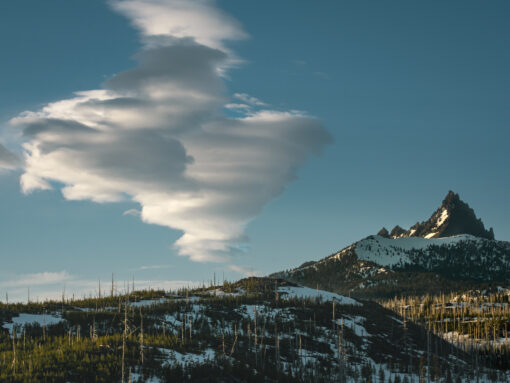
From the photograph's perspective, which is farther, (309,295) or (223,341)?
(309,295)

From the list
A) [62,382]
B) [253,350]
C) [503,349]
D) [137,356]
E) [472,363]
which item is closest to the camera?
[62,382]

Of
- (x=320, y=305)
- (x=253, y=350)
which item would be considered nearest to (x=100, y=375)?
(x=253, y=350)

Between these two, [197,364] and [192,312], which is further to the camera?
[192,312]

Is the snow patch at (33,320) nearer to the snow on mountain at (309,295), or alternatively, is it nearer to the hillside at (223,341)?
the hillside at (223,341)

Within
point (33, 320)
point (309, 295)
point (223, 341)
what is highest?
point (309, 295)

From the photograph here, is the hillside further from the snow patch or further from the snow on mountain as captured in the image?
the snow on mountain

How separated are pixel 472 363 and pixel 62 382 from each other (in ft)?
283

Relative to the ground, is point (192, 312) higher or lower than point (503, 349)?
higher

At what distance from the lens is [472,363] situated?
11138cm

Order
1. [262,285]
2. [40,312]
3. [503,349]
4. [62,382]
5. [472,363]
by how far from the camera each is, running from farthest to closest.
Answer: [503,349] < [262,285] < [472,363] < [40,312] < [62,382]

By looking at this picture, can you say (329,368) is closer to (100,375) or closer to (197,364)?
(197,364)

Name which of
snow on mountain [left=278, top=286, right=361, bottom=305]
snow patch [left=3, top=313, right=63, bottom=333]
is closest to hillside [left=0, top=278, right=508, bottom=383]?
snow patch [left=3, top=313, right=63, bottom=333]

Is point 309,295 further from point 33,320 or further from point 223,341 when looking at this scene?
point 33,320

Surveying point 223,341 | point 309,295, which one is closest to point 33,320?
point 223,341
